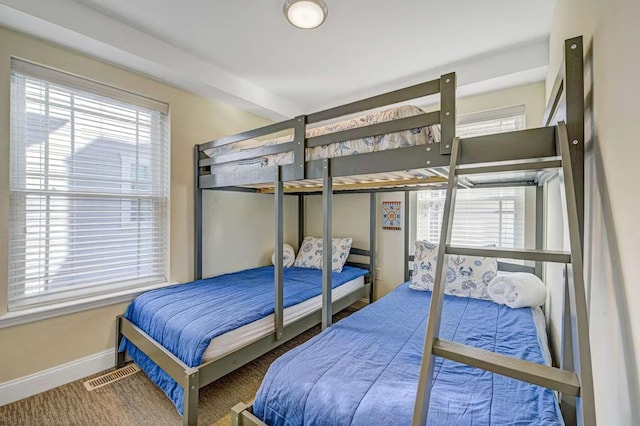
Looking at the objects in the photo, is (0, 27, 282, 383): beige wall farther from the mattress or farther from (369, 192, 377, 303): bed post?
(369, 192, 377, 303): bed post

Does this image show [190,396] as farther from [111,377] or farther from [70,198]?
[70,198]

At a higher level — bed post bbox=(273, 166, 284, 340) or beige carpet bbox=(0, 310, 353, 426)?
bed post bbox=(273, 166, 284, 340)

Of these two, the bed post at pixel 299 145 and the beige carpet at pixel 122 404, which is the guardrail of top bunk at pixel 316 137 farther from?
the beige carpet at pixel 122 404

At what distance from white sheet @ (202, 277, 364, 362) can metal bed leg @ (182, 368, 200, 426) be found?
12cm

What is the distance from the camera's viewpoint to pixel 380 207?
3.56 metres

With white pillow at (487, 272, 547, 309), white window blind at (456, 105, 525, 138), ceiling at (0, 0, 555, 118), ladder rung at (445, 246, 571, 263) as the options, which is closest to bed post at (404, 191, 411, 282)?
white window blind at (456, 105, 525, 138)

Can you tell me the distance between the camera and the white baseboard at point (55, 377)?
1.93 meters

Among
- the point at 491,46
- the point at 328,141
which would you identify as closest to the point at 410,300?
the point at 328,141

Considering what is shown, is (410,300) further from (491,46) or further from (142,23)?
(142,23)

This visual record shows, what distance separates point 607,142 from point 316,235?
347 centimetres

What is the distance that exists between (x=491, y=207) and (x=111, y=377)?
3707 mm

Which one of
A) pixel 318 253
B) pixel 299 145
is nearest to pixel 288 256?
pixel 318 253

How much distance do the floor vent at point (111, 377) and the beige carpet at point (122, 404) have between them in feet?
0.16

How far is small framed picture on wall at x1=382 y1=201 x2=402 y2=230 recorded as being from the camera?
3403 millimetres
